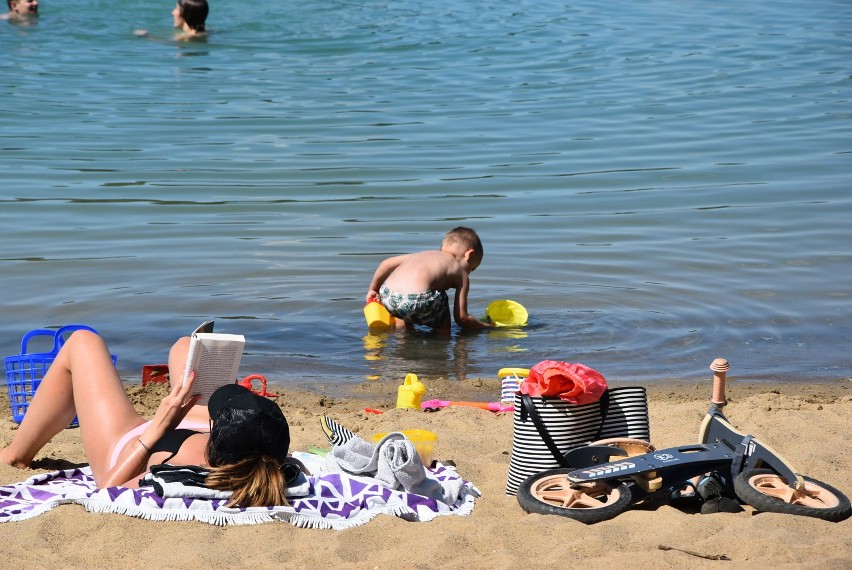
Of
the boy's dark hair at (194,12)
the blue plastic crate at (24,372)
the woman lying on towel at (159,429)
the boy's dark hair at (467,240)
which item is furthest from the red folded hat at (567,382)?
the boy's dark hair at (194,12)

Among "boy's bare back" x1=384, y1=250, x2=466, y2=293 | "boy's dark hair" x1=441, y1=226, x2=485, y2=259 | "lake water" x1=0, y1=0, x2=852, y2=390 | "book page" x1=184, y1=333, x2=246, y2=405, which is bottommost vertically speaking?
"lake water" x1=0, y1=0, x2=852, y2=390

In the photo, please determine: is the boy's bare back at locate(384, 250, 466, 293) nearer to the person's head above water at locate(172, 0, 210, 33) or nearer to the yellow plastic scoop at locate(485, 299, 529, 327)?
the yellow plastic scoop at locate(485, 299, 529, 327)

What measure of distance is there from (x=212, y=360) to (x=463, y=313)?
4196mm

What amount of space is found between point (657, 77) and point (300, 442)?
1519 centimetres

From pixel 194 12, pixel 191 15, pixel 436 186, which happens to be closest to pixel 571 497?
pixel 436 186

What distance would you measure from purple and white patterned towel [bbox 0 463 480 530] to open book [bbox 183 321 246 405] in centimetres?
46

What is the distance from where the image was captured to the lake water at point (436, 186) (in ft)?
26.9

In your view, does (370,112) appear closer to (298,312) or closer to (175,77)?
(175,77)

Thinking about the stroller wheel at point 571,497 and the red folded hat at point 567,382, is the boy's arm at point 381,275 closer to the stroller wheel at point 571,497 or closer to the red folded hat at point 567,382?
the red folded hat at point 567,382

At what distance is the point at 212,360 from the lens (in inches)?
175

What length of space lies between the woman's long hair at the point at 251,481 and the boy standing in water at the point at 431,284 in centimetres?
404

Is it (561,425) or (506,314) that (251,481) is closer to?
(561,425)

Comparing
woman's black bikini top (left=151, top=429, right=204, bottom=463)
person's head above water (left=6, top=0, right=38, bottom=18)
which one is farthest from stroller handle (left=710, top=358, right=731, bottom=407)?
person's head above water (left=6, top=0, right=38, bottom=18)

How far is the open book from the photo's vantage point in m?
4.33
